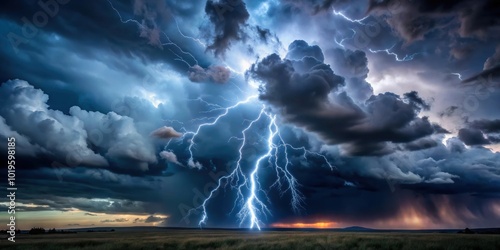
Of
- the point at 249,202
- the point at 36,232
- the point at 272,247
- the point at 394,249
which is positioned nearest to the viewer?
the point at 394,249

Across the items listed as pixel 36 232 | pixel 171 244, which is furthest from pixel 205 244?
pixel 36 232

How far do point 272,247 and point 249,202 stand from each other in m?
14.7

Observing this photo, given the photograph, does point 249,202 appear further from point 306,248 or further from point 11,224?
point 11,224

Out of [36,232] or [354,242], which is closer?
[354,242]

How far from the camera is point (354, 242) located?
2566 cm

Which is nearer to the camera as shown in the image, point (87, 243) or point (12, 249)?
point (12, 249)

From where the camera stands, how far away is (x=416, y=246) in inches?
914

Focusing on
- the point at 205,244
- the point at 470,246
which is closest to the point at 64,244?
the point at 205,244

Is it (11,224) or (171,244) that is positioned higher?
(11,224)

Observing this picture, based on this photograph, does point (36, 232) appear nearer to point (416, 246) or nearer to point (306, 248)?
point (306, 248)

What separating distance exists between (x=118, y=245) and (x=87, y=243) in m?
4.38

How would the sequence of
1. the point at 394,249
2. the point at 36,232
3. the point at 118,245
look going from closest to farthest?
the point at 394,249 → the point at 118,245 → the point at 36,232

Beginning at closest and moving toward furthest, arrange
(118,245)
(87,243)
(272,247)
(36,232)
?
(272,247), (118,245), (87,243), (36,232)

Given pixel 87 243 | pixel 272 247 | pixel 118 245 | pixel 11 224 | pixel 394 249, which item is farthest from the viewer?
pixel 87 243
